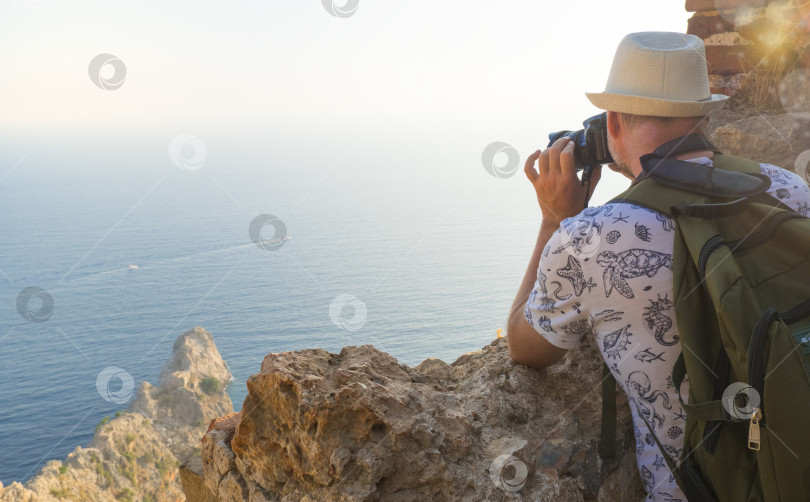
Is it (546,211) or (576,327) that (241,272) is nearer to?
(546,211)

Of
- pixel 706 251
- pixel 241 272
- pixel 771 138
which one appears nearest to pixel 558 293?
pixel 706 251

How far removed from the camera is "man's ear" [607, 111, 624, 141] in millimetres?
1899

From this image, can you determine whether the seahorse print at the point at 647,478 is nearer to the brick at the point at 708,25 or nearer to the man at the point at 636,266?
the man at the point at 636,266

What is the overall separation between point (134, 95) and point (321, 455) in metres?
114

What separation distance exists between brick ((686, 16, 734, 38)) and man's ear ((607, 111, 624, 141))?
3132 millimetres

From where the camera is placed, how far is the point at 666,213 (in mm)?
1636

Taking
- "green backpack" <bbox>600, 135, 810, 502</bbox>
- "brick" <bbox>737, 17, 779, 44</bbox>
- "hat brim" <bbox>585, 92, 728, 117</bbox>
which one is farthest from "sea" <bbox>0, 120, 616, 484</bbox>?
"green backpack" <bbox>600, 135, 810, 502</bbox>

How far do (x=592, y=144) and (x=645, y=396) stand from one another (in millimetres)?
801

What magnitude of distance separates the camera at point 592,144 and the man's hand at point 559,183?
30 millimetres

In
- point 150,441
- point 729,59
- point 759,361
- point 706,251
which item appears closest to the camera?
point 759,361

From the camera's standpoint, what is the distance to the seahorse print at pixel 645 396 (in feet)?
5.75

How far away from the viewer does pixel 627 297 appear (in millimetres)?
1676

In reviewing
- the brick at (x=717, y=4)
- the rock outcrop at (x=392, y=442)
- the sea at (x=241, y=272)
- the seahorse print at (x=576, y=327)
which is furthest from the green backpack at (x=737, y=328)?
the sea at (x=241, y=272)

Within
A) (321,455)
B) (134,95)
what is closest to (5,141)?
(134,95)
